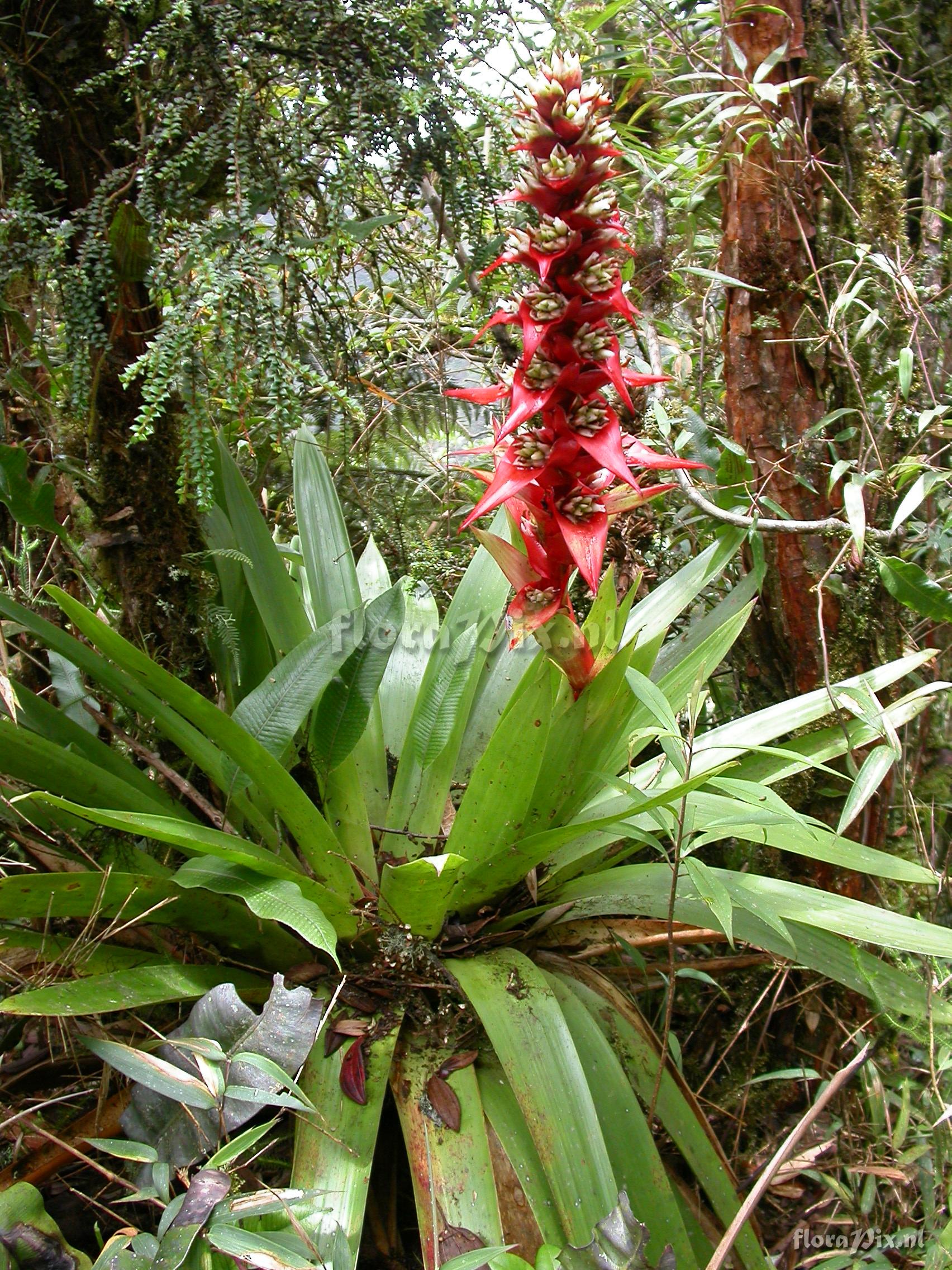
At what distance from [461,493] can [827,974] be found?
138cm

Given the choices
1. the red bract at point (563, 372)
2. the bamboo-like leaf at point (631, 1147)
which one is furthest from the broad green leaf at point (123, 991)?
the red bract at point (563, 372)

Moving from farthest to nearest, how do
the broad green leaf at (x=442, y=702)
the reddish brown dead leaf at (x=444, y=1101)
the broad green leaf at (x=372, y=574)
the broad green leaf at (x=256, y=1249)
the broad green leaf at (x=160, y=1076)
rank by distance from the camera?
the broad green leaf at (x=372, y=574) < the broad green leaf at (x=442, y=702) < the reddish brown dead leaf at (x=444, y=1101) < the broad green leaf at (x=160, y=1076) < the broad green leaf at (x=256, y=1249)

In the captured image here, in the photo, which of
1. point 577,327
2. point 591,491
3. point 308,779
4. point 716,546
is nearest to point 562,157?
point 577,327

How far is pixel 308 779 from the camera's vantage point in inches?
58.2

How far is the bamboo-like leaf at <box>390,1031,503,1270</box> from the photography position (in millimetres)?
915

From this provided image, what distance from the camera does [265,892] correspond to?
0.97 metres

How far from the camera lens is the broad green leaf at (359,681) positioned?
3.89 ft

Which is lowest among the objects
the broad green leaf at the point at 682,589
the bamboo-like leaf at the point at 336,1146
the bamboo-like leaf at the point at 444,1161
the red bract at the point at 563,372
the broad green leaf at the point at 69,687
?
the bamboo-like leaf at the point at 444,1161

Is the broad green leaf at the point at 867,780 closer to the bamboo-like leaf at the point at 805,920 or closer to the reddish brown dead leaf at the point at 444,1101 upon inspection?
the bamboo-like leaf at the point at 805,920

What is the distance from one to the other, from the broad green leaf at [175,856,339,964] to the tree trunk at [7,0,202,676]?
23.0 inches

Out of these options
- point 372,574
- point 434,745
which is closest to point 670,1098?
point 434,745

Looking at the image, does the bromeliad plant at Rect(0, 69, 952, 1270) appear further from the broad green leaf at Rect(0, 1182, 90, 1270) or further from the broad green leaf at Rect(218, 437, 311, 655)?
the broad green leaf at Rect(0, 1182, 90, 1270)

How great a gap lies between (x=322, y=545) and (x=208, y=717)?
1.82ft

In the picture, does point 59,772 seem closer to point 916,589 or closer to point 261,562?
point 261,562
